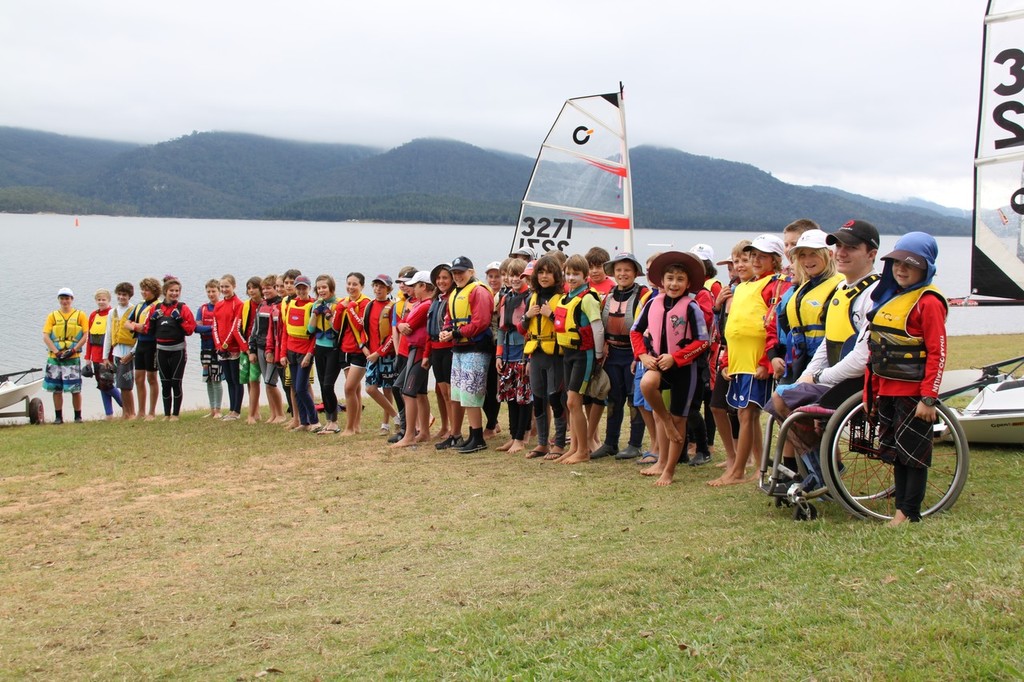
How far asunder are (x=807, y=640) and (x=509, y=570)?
2.04 m

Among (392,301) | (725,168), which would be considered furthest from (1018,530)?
(725,168)

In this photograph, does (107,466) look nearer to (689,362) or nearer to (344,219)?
(689,362)

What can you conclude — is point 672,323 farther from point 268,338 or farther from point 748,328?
point 268,338

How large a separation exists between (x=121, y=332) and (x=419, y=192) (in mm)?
158272

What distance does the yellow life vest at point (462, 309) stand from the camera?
32.2ft

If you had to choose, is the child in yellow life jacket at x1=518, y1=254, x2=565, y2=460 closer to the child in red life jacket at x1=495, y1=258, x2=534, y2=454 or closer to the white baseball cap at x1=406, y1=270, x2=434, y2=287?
the child in red life jacket at x1=495, y1=258, x2=534, y2=454

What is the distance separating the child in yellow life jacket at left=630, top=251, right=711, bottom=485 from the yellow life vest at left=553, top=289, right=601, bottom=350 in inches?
37.3

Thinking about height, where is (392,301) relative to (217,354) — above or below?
above

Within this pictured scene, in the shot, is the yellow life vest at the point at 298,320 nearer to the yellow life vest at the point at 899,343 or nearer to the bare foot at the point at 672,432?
the bare foot at the point at 672,432

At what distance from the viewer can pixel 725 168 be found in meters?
105

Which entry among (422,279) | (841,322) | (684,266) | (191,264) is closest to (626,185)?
(422,279)

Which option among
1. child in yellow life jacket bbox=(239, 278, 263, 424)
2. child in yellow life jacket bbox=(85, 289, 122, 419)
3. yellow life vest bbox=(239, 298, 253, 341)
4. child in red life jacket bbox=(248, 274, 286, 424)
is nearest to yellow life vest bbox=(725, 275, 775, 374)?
child in red life jacket bbox=(248, 274, 286, 424)

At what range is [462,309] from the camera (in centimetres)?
983

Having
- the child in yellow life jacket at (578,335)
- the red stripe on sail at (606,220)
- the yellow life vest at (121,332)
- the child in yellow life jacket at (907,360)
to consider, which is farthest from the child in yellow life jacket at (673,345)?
the yellow life vest at (121,332)
